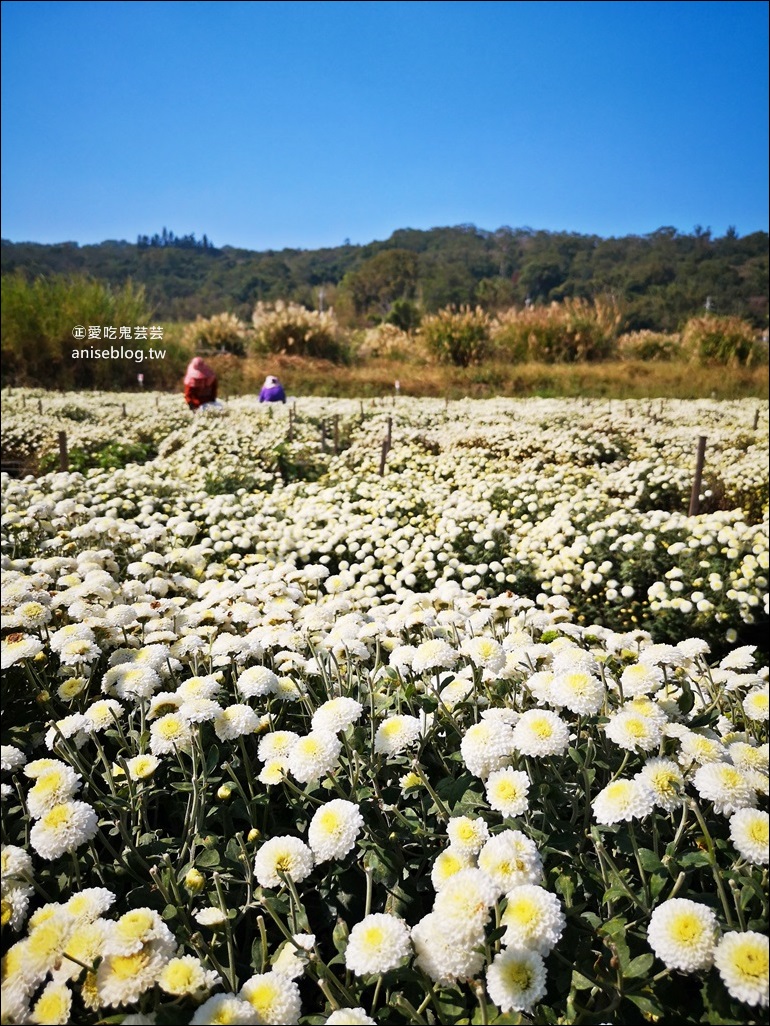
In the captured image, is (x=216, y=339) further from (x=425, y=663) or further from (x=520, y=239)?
(x=520, y=239)

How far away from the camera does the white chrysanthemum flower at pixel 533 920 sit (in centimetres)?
100

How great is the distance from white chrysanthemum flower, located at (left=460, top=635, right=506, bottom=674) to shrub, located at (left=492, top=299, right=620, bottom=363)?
20.4m

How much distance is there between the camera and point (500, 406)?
12375mm

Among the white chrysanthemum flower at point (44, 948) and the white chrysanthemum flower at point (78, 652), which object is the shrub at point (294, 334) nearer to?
the white chrysanthemum flower at point (78, 652)

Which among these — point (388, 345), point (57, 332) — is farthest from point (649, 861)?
point (388, 345)

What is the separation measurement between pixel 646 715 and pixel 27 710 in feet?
5.69

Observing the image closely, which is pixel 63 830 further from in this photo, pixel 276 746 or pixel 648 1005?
pixel 648 1005

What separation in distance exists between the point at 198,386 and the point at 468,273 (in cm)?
6702

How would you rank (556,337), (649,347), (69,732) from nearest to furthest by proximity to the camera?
1. (69,732)
2. (556,337)
3. (649,347)

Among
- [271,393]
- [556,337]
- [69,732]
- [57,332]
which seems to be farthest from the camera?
[556,337]

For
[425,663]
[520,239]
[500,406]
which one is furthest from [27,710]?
[520,239]

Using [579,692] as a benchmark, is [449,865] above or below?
below

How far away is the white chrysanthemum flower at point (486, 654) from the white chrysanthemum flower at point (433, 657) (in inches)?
1.9

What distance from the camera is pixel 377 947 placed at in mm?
1038
